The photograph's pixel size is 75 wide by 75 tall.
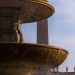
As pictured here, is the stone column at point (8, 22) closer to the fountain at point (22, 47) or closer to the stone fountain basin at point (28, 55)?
the fountain at point (22, 47)

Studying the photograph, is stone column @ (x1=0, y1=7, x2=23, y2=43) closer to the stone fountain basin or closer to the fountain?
the fountain

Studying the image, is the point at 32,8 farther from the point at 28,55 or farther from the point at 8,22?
the point at 28,55

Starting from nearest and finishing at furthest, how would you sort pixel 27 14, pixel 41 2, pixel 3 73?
pixel 3 73 → pixel 41 2 → pixel 27 14

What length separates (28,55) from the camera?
1236 cm

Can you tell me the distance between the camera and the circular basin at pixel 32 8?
46.3ft

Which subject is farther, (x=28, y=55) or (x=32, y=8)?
(x=32, y=8)

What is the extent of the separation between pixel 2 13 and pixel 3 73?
2.47 metres

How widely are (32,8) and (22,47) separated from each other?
292 centimetres

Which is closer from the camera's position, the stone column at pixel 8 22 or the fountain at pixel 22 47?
the fountain at pixel 22 47

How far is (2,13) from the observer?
1462cm

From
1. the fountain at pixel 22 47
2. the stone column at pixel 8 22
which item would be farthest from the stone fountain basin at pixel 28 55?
the stone column at pixel 8 22

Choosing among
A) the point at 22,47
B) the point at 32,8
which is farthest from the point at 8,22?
the point at 22,47

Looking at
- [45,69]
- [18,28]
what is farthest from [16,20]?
[45,69]

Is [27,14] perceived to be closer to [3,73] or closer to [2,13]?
[2,13]
